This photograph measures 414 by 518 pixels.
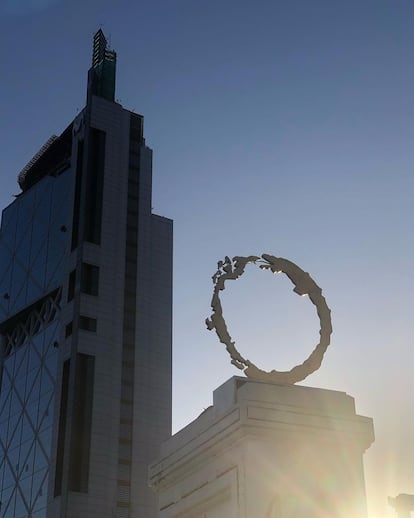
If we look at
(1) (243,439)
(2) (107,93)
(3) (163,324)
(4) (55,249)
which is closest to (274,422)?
(1) (243,439)

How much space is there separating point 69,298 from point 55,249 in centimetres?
886

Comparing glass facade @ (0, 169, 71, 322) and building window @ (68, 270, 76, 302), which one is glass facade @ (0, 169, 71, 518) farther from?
building window @ (68, 270, 76, 302)

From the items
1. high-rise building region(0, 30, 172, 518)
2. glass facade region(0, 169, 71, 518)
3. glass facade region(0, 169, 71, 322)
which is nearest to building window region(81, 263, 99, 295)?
high-rise building region(0, 30, 172, 518)

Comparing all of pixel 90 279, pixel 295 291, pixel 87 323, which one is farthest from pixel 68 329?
pixel 295 291

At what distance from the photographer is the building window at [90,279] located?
255 feet

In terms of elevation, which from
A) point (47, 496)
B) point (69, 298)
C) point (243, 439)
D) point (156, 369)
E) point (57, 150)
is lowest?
point (243, 439)

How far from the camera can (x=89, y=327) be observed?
76.2 m

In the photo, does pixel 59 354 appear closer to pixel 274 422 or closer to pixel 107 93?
pixel 107 93

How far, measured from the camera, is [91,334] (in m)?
75.8

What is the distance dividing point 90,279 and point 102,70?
26.8 m

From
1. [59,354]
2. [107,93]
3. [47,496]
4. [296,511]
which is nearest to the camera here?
[296,511]

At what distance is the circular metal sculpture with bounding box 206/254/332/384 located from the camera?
18781 millimetres

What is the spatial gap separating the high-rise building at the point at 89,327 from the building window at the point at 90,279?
11 cm

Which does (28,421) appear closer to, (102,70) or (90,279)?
(90,279)
